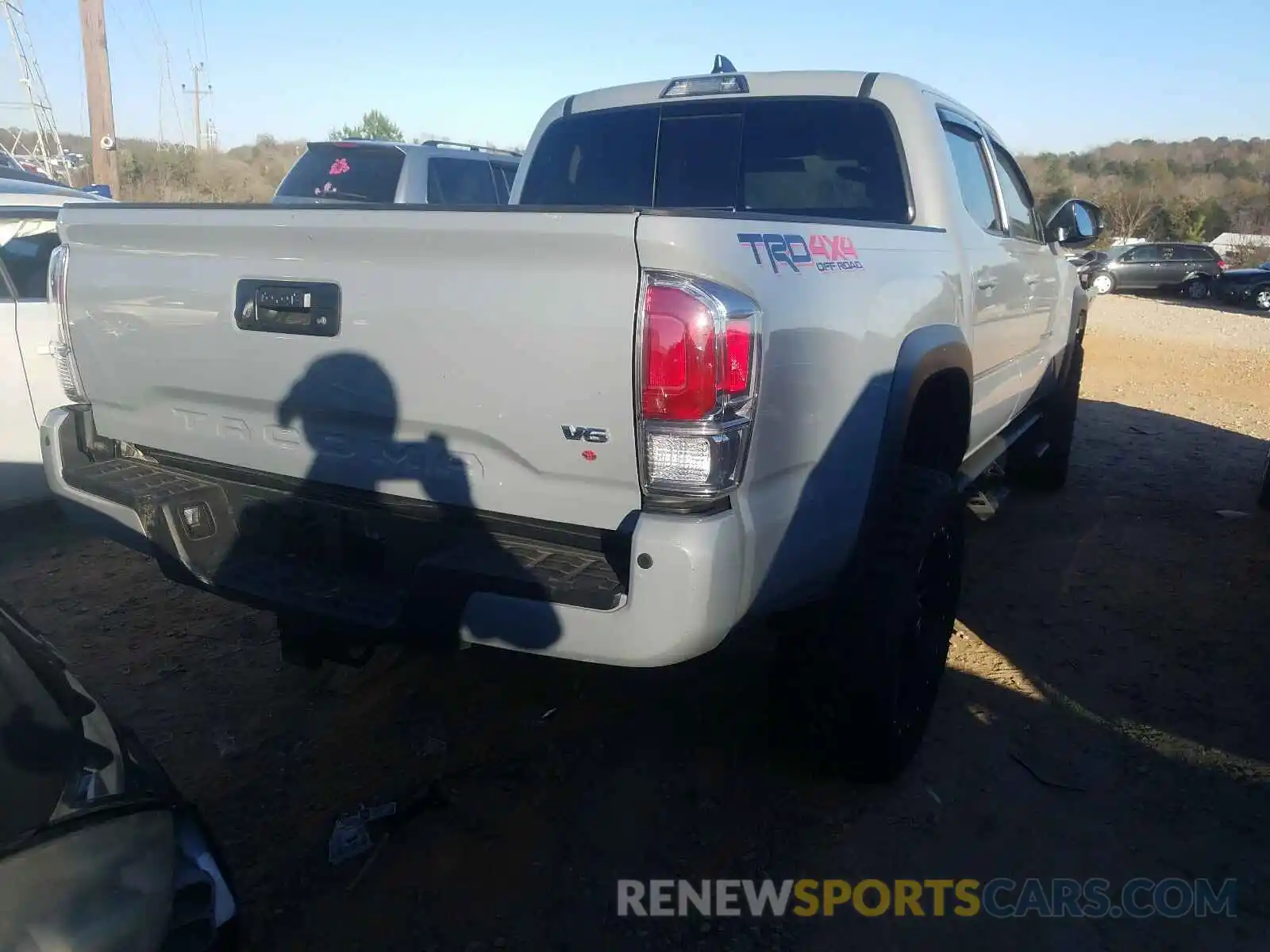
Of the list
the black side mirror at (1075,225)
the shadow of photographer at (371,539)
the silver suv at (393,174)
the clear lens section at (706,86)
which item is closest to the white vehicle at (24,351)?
the shadow of photographer at (371,539)

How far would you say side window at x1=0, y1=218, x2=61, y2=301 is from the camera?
191 inches

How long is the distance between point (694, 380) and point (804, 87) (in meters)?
2.18

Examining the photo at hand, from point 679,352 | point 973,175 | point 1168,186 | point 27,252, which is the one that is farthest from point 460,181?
point 1168,186

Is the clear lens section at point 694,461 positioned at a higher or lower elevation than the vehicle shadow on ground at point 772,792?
higher

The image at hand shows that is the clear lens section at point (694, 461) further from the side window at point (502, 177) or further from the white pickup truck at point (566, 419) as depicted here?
the side window at point (502, 177)

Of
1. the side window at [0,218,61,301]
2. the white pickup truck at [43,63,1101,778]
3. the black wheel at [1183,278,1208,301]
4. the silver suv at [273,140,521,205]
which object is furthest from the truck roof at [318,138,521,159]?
Result: the black wheel at [1183,278,1208,301]

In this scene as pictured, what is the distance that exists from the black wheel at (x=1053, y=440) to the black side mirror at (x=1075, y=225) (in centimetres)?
120

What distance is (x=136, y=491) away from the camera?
2.78 metres

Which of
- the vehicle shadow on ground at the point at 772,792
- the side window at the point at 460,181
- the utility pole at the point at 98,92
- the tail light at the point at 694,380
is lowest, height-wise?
the vehicle shadow on ground at the point at 772,792

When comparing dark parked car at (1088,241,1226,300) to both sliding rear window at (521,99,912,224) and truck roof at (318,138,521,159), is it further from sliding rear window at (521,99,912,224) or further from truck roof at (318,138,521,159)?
sliding rear window at (521,99,912,224)

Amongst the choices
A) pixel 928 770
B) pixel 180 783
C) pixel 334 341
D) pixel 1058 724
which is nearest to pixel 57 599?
pixel 180 783

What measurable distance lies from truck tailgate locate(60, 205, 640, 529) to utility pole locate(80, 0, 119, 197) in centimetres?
1130

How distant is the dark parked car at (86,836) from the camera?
1404 mm

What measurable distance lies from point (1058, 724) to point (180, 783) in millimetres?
3008
